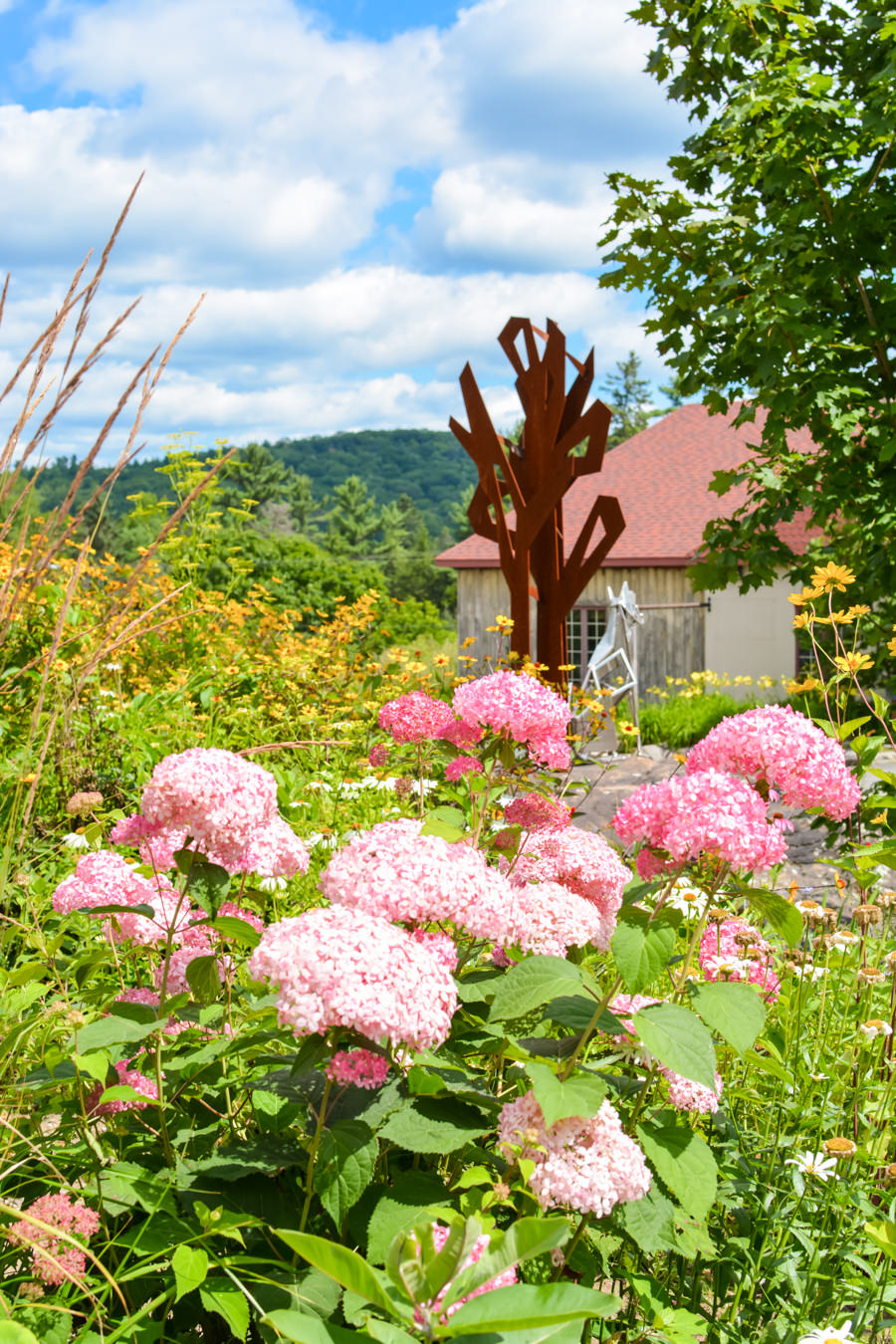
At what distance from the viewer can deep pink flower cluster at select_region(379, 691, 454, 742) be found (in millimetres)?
2412

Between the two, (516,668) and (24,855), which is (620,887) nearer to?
(24,855)

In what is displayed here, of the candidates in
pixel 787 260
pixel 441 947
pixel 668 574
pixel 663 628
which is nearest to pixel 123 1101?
pixel 441 947

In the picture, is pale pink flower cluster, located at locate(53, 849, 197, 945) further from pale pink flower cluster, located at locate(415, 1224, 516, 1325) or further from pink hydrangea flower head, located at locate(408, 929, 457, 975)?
pale pink flower cluster, located at locate(415, 1224, 516, 1325)

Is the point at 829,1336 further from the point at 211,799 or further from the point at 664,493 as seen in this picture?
the point at 664,493

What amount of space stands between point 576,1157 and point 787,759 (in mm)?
736

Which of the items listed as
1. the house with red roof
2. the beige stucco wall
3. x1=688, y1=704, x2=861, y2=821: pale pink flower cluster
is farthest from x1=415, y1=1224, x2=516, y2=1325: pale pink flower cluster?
the beige stucco wall

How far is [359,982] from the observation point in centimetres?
114

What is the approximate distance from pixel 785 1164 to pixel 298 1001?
1.35 metres

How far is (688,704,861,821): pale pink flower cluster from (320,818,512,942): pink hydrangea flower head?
0.46 metres

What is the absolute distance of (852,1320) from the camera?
1.68 m

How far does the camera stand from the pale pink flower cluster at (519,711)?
6.38ft

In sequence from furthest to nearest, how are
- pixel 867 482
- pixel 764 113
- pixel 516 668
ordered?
pixel 516 668 → pixel 764 113 → pixel 867 482

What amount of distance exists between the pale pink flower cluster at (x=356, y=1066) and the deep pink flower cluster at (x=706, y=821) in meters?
0.53

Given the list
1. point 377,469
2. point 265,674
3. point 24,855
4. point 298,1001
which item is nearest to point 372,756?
point 298,1001
